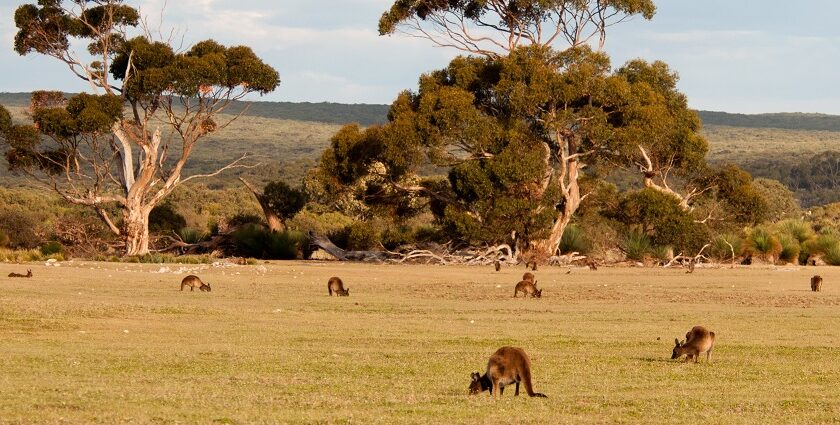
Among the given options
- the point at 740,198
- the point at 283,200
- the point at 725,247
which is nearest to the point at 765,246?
the point at 725,247

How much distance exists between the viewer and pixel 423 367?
15.2m

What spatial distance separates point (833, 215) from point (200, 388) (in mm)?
74818

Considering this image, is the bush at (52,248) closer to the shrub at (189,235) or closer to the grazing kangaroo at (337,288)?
the shrub at (189,235)

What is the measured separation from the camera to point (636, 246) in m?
49.5

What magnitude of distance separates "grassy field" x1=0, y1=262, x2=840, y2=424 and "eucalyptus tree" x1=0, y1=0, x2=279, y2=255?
596 inches

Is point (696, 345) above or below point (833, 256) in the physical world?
above

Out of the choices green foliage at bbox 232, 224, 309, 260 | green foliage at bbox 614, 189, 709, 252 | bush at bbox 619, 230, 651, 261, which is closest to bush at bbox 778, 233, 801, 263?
green foliage at bbox 614, 189, 709, 252

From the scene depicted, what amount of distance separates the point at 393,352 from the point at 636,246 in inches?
1329

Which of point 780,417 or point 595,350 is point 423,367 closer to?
point 595,350

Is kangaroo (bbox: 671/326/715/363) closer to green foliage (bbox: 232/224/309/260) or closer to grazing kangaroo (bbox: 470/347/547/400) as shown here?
grazing kangaroo (bbox: 470/347/547/400)

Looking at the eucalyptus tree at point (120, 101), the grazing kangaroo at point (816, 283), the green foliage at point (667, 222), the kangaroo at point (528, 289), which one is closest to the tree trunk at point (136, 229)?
the eucalyptus tree at point (120, 101)

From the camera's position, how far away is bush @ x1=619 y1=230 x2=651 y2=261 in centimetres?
4941

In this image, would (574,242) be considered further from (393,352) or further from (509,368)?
(509,368)

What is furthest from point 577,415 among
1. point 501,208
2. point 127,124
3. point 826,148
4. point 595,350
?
point 826,148
